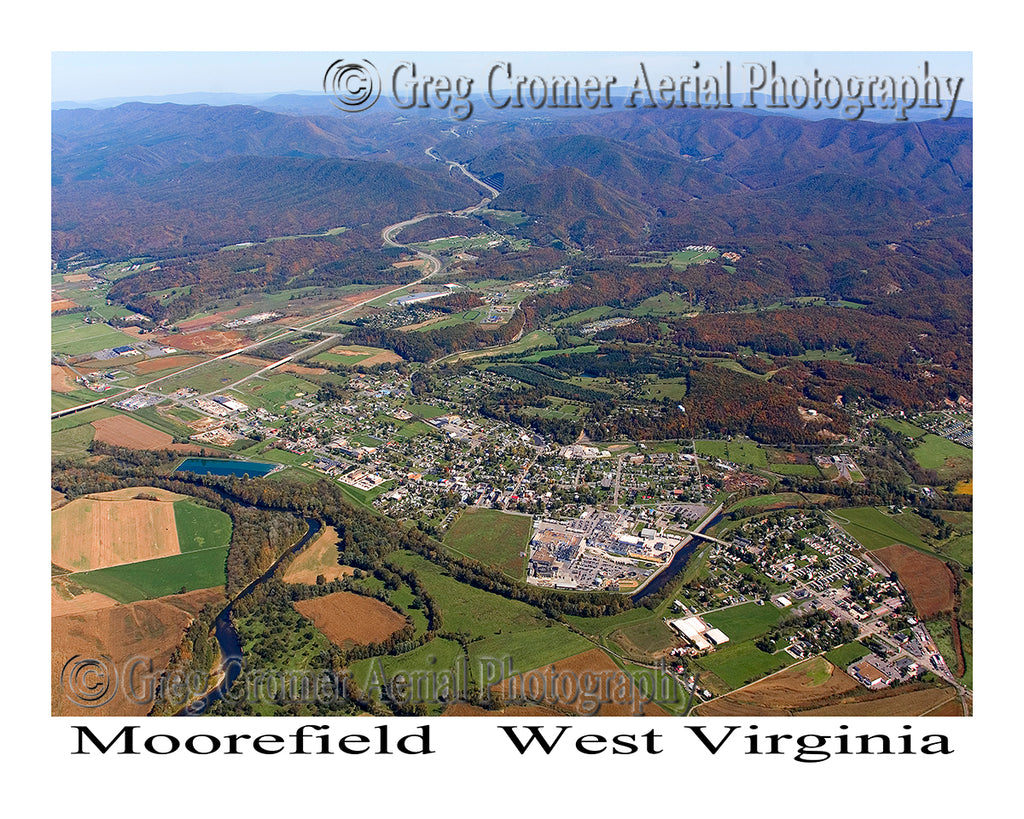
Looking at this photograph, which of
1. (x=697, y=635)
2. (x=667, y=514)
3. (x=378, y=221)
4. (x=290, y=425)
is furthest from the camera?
(x=378, y=221)

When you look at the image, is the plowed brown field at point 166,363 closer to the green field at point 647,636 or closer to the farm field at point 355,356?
the farm field at point 355,356

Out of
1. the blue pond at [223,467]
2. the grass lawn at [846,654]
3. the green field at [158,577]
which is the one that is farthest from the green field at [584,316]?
the grass lawn at [846,654]

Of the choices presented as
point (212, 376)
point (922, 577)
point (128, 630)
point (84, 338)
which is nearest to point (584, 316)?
point (212, 376)

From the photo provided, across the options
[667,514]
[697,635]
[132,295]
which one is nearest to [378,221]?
[132,295]

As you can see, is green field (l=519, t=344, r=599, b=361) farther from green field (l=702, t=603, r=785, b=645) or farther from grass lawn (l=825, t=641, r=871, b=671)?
grass lawn (l=825, t=641, r=871, b=671)

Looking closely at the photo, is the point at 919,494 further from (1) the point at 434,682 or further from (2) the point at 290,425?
(2) the point at 290,425
